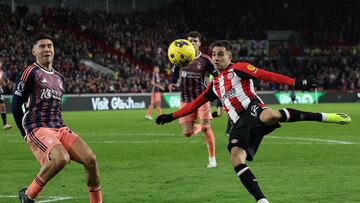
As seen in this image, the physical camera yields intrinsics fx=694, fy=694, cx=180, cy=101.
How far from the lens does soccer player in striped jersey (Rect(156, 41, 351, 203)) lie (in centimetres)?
852

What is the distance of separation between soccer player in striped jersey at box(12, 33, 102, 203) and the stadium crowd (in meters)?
29.5

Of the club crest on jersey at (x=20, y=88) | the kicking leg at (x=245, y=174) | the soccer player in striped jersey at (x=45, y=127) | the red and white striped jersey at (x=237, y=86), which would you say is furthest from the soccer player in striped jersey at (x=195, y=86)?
the club crest on jersey at (x=20, y=88)

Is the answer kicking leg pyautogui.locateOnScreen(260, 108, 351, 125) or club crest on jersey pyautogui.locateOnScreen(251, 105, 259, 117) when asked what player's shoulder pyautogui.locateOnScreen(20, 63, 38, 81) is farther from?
kicking leg pyautogui.locateOnScreen(260, 108, 351, 125)

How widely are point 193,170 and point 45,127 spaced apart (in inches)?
185

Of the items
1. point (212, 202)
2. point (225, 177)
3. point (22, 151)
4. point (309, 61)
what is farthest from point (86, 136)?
point (309, 61)

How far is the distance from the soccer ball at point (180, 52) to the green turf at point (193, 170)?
6.64ft

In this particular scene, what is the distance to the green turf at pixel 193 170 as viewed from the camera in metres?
9.91

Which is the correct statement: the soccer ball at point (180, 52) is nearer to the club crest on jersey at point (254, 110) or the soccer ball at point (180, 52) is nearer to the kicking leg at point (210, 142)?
the kicking leg at point (210, 142)

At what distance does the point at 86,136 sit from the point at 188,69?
Result: 7.75 m

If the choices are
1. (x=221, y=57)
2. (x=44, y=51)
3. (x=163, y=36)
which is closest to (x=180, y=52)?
(x=221, y=57)

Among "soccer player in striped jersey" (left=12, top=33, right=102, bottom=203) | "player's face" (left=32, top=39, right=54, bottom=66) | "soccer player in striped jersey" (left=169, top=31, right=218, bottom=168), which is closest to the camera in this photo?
"soccer player in striped jersey" (left=12, top=33, right=102, bottom=203)

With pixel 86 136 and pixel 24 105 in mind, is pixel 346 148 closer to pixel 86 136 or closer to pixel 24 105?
pixel 86 136

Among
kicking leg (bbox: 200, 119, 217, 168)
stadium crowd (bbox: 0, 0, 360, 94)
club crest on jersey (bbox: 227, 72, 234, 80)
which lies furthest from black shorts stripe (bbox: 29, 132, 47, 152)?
stadium crowd (bbox: 0, 0, 360, 94)

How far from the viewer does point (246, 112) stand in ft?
29.4
